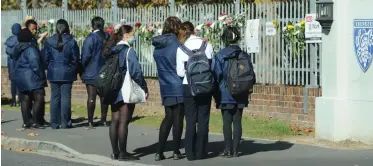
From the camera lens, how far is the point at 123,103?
13.5 m

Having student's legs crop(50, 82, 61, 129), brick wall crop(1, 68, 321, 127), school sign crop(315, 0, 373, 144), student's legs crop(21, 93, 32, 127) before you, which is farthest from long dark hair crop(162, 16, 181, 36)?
student's legs crop(21, 93, 32, 127)

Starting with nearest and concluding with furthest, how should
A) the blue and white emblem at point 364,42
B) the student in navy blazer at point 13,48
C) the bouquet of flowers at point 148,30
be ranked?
the blue and white emblem at point 364,42 < the student in navy blazer at point 13,48 < the bouquet of flowers at point 148,30

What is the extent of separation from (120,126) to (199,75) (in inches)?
57.6

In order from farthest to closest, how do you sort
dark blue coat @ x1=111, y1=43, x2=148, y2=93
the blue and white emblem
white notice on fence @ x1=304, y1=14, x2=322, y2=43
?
white notice on fence @ x1=304, y1=14, x2=322, y2=43
the blue and white emblem
dark blue coat @ x1=111, y1=43, x2=148, y2=93

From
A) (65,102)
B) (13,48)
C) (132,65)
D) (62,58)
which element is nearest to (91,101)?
(65,102)

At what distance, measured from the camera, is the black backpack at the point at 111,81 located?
13297 millimetres

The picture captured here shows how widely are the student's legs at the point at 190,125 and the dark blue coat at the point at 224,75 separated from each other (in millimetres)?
429

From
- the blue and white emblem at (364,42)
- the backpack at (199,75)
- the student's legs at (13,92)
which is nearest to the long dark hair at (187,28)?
the backpack at (199,75)

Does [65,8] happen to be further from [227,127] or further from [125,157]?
[227,127]

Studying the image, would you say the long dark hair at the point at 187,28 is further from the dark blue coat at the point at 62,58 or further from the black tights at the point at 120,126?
the dark blue coat at the point at 62,58

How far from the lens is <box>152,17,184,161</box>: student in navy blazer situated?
13.2 metres

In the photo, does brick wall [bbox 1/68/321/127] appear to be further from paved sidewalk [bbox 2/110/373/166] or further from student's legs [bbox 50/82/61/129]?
student's legs [bbox 50/82/61/129]

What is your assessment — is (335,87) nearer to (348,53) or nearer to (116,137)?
(348,53)

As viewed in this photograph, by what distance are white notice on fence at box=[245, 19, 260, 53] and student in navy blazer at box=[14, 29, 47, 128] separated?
158 inches
